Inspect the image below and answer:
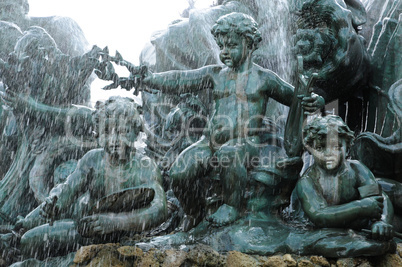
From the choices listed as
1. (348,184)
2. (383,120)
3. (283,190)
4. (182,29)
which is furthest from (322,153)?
(182,29)

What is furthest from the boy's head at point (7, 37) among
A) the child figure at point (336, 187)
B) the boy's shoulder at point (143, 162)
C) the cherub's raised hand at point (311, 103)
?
the child figure at point (336, 187)

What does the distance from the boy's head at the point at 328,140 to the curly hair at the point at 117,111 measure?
1280 mm

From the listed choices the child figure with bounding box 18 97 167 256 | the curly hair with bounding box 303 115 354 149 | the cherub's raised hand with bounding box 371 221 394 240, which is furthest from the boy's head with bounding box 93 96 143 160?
the cherub's raised hand with bounding box 371 221 394 240

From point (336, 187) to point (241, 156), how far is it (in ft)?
2.60

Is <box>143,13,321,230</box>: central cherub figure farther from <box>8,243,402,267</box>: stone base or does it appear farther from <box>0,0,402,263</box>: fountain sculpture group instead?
<box>8,243,402,267</box>: stone base

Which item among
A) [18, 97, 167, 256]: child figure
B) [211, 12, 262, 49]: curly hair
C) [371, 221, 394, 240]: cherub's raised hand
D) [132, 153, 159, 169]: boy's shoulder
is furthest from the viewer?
[211, 12, 262, 49]: curly hair

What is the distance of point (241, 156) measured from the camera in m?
4.96

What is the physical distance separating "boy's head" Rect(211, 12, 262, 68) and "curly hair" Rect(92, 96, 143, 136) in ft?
2.94

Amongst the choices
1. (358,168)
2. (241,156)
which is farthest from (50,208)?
(358,168)

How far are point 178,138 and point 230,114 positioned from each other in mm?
1847

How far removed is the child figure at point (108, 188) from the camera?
4.49m

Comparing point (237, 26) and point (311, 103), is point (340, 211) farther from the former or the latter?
point (237, 26)

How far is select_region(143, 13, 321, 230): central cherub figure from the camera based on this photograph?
16.2 feet

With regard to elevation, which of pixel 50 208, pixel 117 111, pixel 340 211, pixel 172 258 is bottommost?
pixel 172 258
